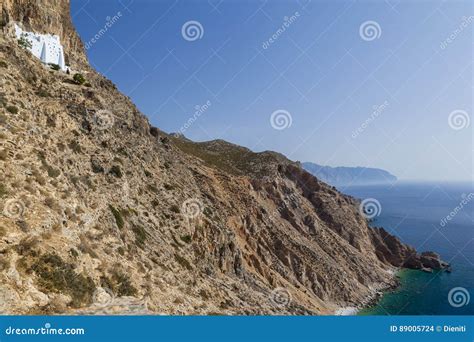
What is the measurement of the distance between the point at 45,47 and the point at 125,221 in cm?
3679

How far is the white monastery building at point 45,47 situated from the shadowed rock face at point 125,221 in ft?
9.84

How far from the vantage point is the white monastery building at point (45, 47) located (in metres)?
52.2

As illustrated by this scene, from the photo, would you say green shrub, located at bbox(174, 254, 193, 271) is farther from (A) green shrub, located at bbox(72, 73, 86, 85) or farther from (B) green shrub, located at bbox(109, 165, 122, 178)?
(A) green shrub, located at bbox(72, 73, 86, 85)

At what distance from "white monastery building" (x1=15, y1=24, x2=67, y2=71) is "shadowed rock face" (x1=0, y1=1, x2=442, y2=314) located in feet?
9.84

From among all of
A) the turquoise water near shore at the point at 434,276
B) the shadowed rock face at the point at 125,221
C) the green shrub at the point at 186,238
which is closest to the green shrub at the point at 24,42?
the shadowed rock face at the point at 125,221

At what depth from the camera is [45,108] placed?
31859mm

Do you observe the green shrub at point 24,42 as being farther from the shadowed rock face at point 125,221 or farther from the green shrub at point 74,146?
the green shrub at point 74,146

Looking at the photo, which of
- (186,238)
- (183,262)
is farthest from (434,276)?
(183,262)

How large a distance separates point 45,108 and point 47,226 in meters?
17.1

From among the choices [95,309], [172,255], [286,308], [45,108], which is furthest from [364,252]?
[95,309]

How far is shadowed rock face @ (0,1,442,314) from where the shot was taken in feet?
54.9

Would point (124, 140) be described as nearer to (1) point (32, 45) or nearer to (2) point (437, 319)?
(1) point (32, 45)

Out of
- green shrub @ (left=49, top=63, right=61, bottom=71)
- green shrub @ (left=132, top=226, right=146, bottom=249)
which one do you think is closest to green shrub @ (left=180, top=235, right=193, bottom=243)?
green shrub @ (left=132, top=226, right=146, bottom=249)

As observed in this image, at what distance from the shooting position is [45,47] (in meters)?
53.4
